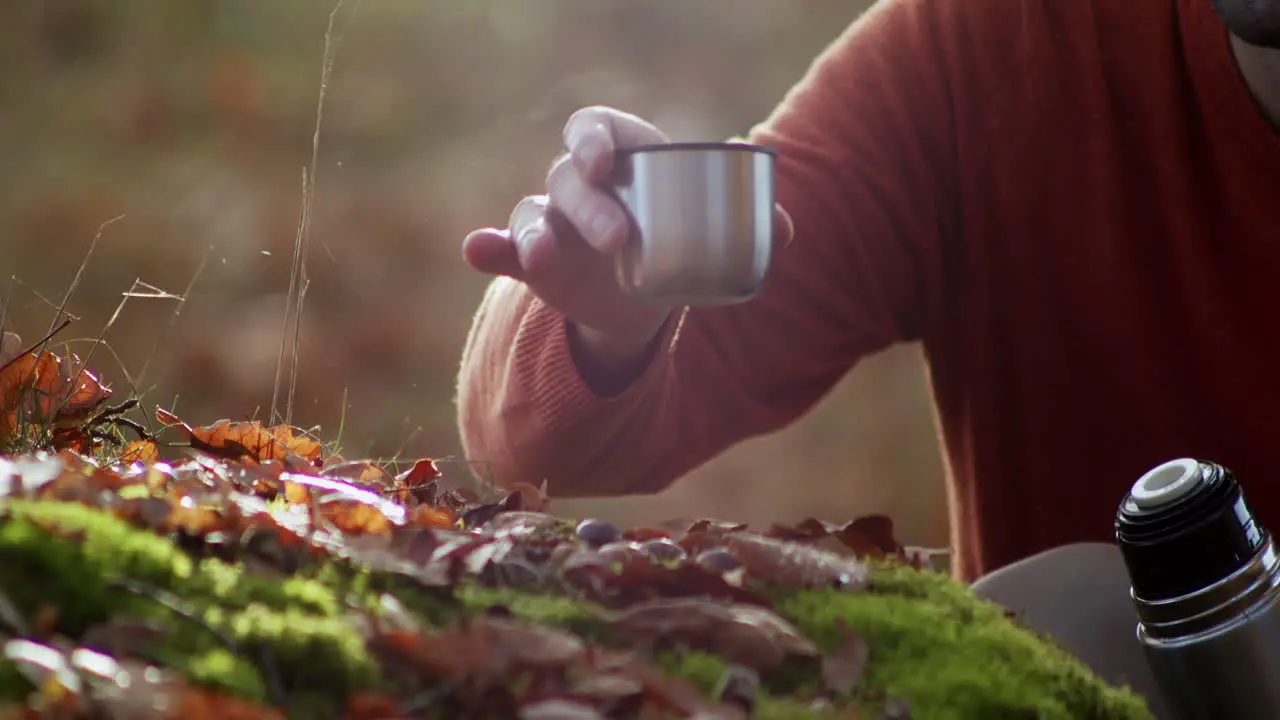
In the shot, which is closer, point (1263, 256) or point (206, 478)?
point (206, 478)

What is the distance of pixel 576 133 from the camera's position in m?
1.15

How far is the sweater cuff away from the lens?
1.53 metres

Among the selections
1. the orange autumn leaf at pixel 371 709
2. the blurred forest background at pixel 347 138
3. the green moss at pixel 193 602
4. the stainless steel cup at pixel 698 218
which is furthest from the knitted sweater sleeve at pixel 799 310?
the blurred forest background at pixel 347 138

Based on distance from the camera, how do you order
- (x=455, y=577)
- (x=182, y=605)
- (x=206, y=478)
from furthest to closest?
Result: 1. (x=206, y=478)
2. (x=455, y=577)
3. (x=182, y=605)

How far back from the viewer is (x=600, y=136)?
44.1 inches

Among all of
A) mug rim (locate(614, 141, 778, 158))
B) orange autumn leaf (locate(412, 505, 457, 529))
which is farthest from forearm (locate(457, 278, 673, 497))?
orange autumn leaf (locate(412, 505, 457, 529))

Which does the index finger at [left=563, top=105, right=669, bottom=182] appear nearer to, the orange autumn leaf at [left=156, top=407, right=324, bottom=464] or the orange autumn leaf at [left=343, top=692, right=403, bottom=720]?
the orange autumn leaf at [left=156, top=407, right=324, bottom=464]

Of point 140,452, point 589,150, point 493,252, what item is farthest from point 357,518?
point 493,252

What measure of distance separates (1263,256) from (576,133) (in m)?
1.05

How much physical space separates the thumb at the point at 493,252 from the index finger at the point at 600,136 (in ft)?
0.44

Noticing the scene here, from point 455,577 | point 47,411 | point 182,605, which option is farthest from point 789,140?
point 182,605

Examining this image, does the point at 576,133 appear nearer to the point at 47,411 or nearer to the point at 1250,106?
the point at 47,411

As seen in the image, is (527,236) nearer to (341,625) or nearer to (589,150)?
(589,150)

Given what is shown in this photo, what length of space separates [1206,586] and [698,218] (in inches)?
17.1
